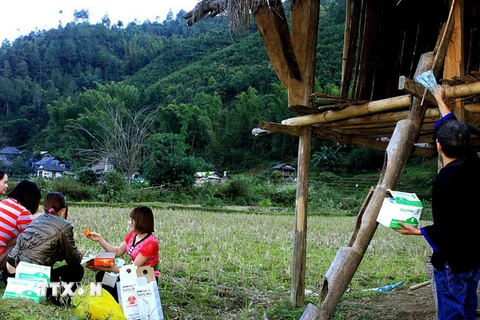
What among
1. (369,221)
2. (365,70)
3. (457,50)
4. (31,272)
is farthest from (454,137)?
(31,272)

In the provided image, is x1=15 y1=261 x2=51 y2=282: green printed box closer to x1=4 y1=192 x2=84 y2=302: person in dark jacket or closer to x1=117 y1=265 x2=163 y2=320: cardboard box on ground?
x1=4 y1=192 x2=84 y2=302: person in dark jacket

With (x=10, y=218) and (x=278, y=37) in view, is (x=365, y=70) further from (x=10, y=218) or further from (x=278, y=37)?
(x=10, y=218)

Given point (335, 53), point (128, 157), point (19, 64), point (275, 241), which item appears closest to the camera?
point (275, 241)

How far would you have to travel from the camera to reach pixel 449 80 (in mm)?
3117

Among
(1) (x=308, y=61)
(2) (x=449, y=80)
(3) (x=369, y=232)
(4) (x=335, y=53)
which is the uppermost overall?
(4) (x=335, y=53)

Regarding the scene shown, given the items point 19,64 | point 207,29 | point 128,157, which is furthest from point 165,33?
point 128,157

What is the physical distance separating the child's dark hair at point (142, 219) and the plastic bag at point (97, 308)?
27.4 inches

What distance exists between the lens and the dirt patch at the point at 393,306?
447 cm

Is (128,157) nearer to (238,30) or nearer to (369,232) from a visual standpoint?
(238,30)

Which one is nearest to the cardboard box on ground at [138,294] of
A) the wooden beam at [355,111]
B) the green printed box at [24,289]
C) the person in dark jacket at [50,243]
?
the green printed box at [24,289]

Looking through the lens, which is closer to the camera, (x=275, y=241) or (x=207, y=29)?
(x=275, y=241)

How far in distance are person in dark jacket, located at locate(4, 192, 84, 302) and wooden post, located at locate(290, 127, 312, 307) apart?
6.92 feet

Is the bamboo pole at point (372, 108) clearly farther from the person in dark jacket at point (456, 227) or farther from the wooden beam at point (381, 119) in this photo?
the person in dark jacket at point (456, 227)

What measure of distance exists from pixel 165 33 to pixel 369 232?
305 ft
